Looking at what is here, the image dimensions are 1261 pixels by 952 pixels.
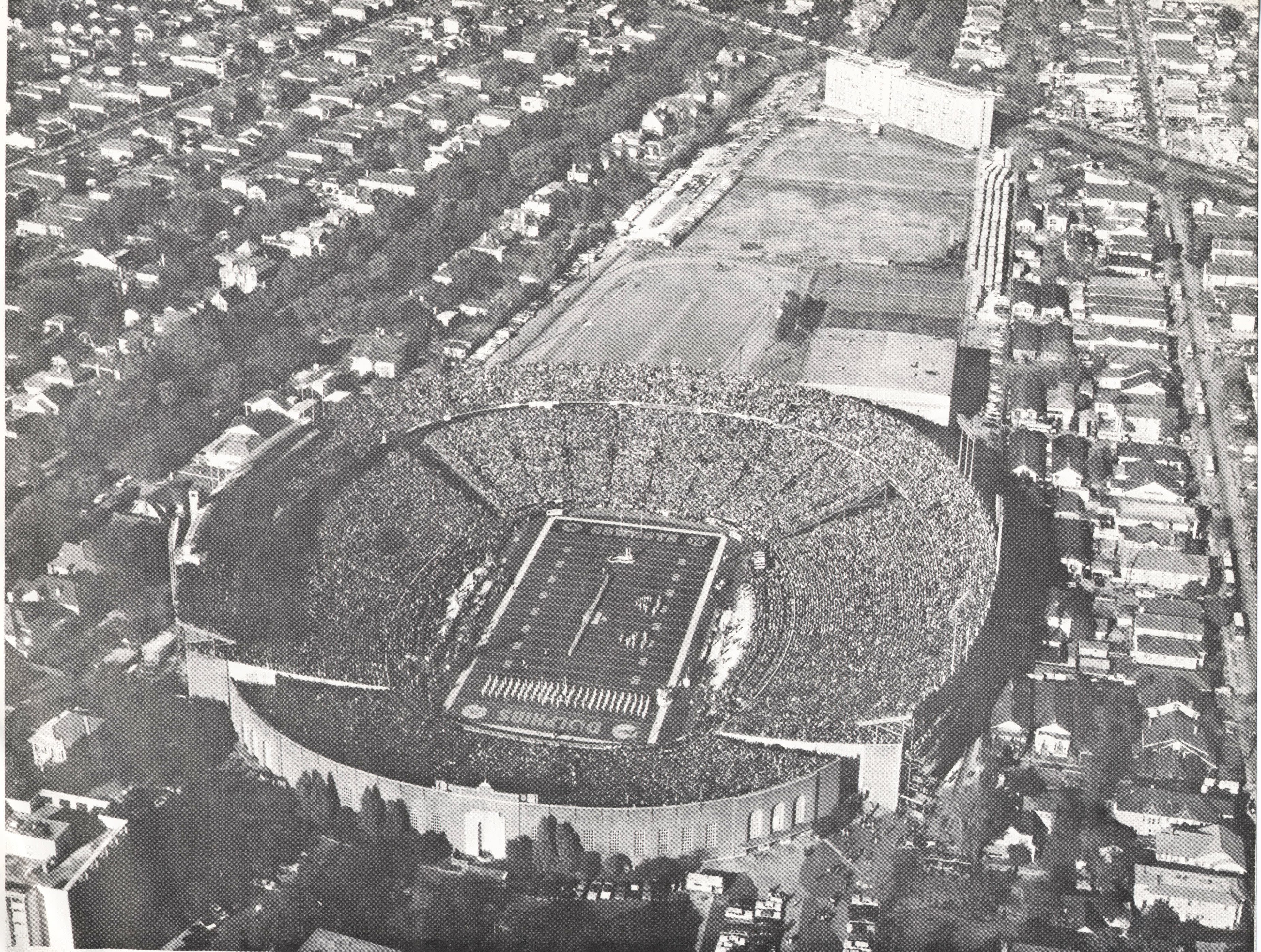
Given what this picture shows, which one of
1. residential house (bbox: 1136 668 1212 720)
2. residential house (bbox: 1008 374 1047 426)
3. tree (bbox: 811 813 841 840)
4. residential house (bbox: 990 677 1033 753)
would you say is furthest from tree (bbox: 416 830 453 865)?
residential house (bbox: 1008 374 1047 426)

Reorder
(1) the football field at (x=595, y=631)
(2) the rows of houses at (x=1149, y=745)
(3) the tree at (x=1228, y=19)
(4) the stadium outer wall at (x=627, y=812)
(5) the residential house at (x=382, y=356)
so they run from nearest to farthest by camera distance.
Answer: (2) the rows of houses at (x=1149, y=745)
(4) the stadium outer wall at (x=627, y=812)
(1) the football field at (x=595, y=631)
(5) the residential house at (x=382, y=356)
(3) the tree at (x=1228, y=19)

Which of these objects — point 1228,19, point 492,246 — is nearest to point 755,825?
point 492,246

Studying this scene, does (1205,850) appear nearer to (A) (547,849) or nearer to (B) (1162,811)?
(B) (1162,811)

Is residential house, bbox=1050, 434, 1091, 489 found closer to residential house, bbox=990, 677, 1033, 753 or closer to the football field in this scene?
the football field

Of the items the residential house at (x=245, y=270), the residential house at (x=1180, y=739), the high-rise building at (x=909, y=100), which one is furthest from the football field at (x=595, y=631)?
the high-rise building at (x=909, y=100)

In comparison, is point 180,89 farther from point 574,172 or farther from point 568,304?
point 568,304

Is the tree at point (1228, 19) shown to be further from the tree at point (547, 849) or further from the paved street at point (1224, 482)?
the tree at point (547, 849)
